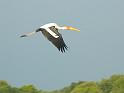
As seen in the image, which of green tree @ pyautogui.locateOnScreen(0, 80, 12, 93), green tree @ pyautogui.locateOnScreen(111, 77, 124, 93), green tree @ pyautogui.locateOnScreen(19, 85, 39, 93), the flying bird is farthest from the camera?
green tree @ pyautogui.locateOnScreen(19, 85, 39, 93)

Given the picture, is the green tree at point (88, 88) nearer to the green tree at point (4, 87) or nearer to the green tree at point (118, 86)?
the green tree at point (118, 86)

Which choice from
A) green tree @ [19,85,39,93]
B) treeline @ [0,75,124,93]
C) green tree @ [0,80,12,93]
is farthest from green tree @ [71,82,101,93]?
green tree @ [0,80,12,93]

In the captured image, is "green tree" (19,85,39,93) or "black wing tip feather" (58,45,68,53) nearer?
"black wing tip feather" (58,45,68,53)

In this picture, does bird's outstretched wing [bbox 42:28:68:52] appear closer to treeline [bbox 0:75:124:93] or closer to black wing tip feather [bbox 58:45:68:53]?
black wing tip feather [bbox 58:45:68:53]

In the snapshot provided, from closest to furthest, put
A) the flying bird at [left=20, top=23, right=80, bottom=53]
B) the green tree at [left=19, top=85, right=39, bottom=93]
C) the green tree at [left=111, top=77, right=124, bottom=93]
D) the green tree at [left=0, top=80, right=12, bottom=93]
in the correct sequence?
the flying bird at [left=20, top=23, right=80, bottom=53], the green tree at [left=0, top=80, right=12, bottom=93], the green tree at [left=111, top=77, right=124, bottom=93], the green tree at [left=19, top=85, right=39, bottom=93]

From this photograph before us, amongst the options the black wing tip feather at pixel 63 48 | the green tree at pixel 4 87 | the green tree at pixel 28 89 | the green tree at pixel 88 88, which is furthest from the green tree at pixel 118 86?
the black wing tip feather at pixel 63 48

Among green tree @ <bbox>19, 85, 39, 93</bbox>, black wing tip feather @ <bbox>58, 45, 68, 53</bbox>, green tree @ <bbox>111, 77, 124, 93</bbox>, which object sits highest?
green tree @ <bbox>19, 85, 39, 93</bbox>


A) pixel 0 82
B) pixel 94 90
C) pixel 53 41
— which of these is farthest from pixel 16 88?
pixel 53 41

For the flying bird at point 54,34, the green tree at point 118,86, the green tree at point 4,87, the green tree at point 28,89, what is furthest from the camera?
the green tree at point 28,89

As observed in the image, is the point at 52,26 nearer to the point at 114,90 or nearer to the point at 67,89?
the point at 114,90

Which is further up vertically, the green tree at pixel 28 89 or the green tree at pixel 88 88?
the green tree at pixel 28 89

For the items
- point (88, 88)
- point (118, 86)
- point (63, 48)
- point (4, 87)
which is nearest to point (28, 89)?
point (4, 87)

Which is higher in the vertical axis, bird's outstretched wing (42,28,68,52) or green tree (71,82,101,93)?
green tree (71,82,101,93)

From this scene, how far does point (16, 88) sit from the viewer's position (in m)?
38.2
